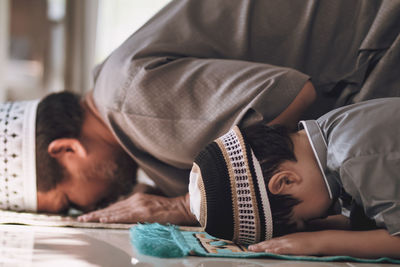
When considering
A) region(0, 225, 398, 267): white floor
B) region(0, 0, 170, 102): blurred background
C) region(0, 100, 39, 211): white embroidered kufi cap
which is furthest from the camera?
region(0, 0, 170, 102): blurred background

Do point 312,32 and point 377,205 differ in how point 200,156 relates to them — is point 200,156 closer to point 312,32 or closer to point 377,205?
point 377,205

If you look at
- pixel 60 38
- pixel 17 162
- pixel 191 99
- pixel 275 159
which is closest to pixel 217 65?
pixel 191 99

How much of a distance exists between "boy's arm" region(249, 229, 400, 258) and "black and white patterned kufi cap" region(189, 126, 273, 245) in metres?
0.05

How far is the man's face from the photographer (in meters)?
1.54

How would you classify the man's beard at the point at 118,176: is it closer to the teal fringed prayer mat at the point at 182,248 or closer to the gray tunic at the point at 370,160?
the teal fringed prayer mat at the point at 182,248

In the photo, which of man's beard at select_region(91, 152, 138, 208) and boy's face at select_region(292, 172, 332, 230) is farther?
man's beard at select_region(91, 152, 138, 208)

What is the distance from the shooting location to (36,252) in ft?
2.92

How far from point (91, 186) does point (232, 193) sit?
0.77 metres

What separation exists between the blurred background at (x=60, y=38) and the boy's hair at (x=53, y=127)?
173 centimetres

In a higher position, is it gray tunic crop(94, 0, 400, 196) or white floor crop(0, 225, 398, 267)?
gray tunic crop(94, 0, 400, 196)

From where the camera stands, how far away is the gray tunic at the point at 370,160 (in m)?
0.87

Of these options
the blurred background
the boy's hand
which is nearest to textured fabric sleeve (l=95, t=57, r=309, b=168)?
the boy's hand

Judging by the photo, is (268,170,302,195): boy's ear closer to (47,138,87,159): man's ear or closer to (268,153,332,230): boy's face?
(268,153,332,230): boy's face

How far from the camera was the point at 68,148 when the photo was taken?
158 centimetres
